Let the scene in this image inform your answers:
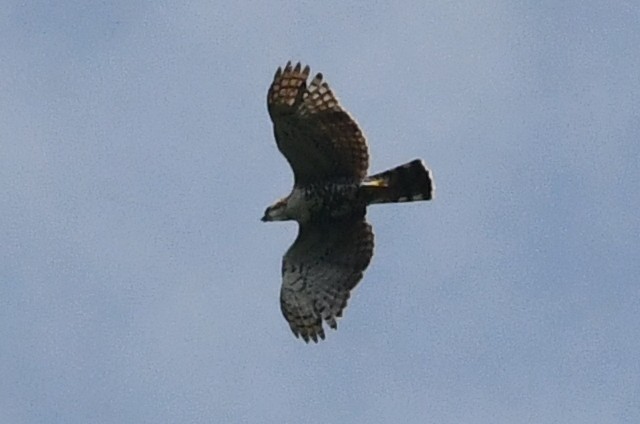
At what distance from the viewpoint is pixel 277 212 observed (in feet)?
105

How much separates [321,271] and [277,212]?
1.00 meters

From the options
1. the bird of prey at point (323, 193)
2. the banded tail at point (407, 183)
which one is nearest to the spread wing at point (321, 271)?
the bird of prey at point (323, 193)

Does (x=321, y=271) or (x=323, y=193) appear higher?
(x=323, y=193)

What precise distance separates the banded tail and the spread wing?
26.6 inches

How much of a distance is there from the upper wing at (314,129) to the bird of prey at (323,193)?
12 mm

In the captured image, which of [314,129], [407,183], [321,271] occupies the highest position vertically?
[314,129]

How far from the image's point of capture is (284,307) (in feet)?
103

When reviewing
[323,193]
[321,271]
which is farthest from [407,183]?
[321,271]

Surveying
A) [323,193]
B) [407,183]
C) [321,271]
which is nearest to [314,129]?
[323,193]

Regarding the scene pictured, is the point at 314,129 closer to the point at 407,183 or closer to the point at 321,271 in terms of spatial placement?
the point at 407,183

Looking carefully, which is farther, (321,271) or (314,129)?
(321,271)

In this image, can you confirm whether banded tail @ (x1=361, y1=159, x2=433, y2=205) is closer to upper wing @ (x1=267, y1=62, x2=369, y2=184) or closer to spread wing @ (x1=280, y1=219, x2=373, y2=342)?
upper wing @ (x1=267, y1=62, x2=369, y2=184)

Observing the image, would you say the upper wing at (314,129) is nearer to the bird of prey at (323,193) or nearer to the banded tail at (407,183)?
the bird of prey at (323,193)

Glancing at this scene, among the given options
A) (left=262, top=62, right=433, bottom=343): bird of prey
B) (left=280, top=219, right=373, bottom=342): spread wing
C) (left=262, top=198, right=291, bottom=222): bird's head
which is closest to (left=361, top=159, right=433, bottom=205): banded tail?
(left=262, top=62, right=433, bottom=343): bird of prey
